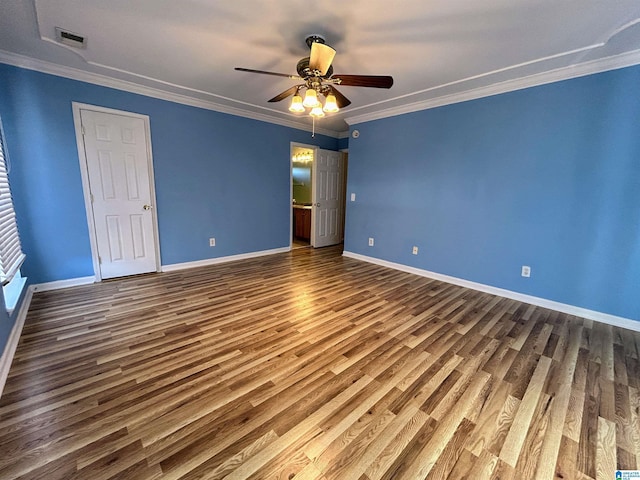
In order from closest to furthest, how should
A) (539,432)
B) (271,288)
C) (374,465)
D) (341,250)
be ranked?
1. (374,465)
2. (539,432)
3. (271,288)
4. (341,250)

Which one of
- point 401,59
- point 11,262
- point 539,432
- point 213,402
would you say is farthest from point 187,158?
point 539,432

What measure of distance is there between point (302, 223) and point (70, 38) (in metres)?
4.74

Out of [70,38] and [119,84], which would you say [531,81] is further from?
[119,84]

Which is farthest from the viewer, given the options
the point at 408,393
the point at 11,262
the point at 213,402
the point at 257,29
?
the point at 11,262

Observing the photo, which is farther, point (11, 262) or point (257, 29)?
point (11, 262)

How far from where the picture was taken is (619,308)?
8.62 ft

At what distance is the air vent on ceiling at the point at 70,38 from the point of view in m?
2.26

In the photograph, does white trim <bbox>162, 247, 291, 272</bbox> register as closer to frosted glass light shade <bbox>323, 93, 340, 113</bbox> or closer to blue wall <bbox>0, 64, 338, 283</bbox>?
blue wall <bbox>0, 64, 338, 283</bbox>

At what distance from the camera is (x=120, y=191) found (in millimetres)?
3467

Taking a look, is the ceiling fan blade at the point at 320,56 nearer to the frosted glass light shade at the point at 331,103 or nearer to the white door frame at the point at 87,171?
the frosted glass light shade at the point at 331,103


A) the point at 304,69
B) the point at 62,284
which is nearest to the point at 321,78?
the point at 304,69

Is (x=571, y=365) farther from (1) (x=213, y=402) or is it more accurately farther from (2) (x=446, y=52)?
(2) (x=446, y=52)

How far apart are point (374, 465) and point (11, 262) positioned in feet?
10.7

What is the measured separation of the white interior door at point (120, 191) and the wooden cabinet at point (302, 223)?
326 cm
